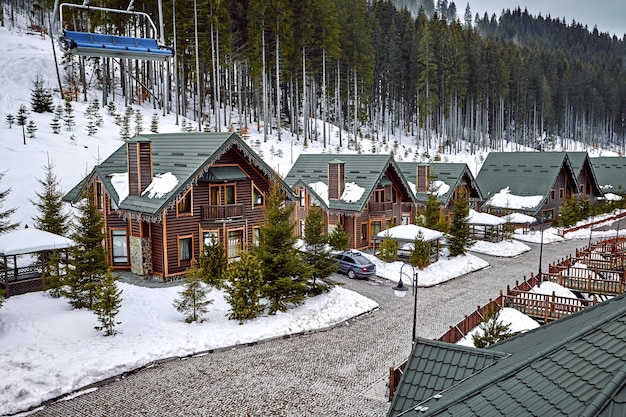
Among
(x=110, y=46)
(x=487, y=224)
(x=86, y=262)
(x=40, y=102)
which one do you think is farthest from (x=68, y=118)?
(x=110, y=46)

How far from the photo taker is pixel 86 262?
20.3 m

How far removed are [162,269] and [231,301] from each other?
713 cm

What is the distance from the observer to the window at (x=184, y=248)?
2650 centimetres

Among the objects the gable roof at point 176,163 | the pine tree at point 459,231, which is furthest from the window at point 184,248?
the pine tree at point 459,231

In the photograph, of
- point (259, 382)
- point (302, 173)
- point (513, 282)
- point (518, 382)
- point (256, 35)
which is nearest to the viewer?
Answer: point (518, 382)

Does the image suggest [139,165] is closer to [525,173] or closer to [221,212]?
[221,212]

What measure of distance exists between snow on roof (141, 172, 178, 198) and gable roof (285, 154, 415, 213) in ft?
41.4

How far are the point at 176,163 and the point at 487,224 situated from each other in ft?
78.5

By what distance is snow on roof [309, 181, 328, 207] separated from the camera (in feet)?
120

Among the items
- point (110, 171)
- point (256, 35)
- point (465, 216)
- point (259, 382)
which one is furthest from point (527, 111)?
point (259, 382)

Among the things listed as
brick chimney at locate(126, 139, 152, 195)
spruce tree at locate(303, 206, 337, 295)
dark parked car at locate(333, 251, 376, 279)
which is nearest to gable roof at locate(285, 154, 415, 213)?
dark parked car at locate(333, 251, 376, 279)

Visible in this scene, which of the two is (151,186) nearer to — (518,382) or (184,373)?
(184,373)

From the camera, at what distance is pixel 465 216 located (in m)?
35.1

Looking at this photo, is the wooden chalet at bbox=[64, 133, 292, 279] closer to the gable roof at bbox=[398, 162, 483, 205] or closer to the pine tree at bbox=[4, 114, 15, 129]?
the pine tree at bbox=[4, 114, 15, 129]
